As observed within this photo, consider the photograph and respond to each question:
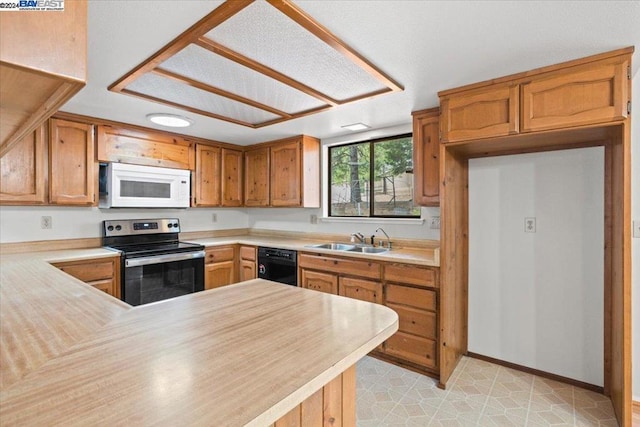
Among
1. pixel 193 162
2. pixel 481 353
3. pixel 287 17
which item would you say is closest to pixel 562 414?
pixel 481 353

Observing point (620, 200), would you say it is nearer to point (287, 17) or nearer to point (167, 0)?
point (287, 17)

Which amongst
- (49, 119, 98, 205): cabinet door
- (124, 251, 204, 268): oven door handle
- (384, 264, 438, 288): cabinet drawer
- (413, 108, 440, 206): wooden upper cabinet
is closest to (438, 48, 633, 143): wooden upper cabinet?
(413, 108, 440, 206): wooden upper cabinet

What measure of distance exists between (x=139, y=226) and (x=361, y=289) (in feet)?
8.33

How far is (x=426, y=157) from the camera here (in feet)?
8.82

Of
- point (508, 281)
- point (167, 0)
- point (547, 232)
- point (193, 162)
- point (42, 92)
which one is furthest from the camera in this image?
point (193, 162)

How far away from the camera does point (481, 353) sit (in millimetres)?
2748

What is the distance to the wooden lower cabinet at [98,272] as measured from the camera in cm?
261

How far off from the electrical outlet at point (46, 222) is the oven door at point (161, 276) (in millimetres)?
874

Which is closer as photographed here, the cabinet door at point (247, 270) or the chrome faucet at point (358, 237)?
the chrome faucet at point (358, 237)

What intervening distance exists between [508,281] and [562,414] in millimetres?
951

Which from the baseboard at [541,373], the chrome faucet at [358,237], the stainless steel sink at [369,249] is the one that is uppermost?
the chrome faucet at [358,237]

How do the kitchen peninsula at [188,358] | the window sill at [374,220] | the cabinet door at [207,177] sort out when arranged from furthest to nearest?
1. the cabinet door at [207,177]
2. the window sill at [374,220]
3. the kitchen peninsula at [188,358]

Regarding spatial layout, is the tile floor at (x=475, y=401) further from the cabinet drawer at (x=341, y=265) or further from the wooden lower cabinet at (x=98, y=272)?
the wooden lower cabinet at (x=98, y=272)

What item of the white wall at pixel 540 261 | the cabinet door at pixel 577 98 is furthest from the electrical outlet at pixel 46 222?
the cabinet door at pixel 577 98
